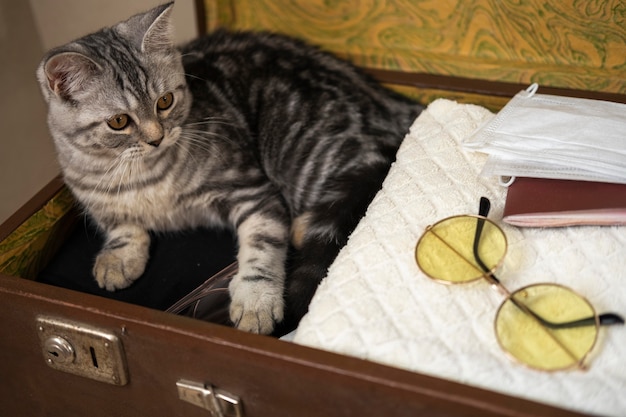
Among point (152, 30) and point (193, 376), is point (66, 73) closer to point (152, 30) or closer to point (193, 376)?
point (152, 30)

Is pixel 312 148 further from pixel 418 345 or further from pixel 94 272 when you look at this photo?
pixel 418 345

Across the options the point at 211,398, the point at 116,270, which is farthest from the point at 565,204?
the point at 116,270

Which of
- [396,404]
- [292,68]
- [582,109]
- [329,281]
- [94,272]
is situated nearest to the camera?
[396,404]

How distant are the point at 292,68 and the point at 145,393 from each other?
2.56ft

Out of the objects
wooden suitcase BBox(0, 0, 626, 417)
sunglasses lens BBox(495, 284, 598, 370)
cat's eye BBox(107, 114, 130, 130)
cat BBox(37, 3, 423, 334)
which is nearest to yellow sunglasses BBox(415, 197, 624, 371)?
sunglasses lens BBox(495, 284, 598, 370)

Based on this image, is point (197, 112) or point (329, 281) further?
point (197, 112)

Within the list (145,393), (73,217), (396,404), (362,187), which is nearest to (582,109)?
(362,187)

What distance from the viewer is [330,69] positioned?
1.44m

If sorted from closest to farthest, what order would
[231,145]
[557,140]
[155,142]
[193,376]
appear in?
[193,376] → [557,140] → [155,142] → [231,145]

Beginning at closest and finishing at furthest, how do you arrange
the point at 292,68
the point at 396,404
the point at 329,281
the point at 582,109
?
1. the point at 396,404
2. the point at 329,281
3. the point at 582,109
4. the point at 292,68

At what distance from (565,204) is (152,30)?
0.78 metres

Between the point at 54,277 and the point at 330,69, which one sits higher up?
the point at 330,69

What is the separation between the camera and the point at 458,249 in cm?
94

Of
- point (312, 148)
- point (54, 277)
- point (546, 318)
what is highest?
point (546, 318)
